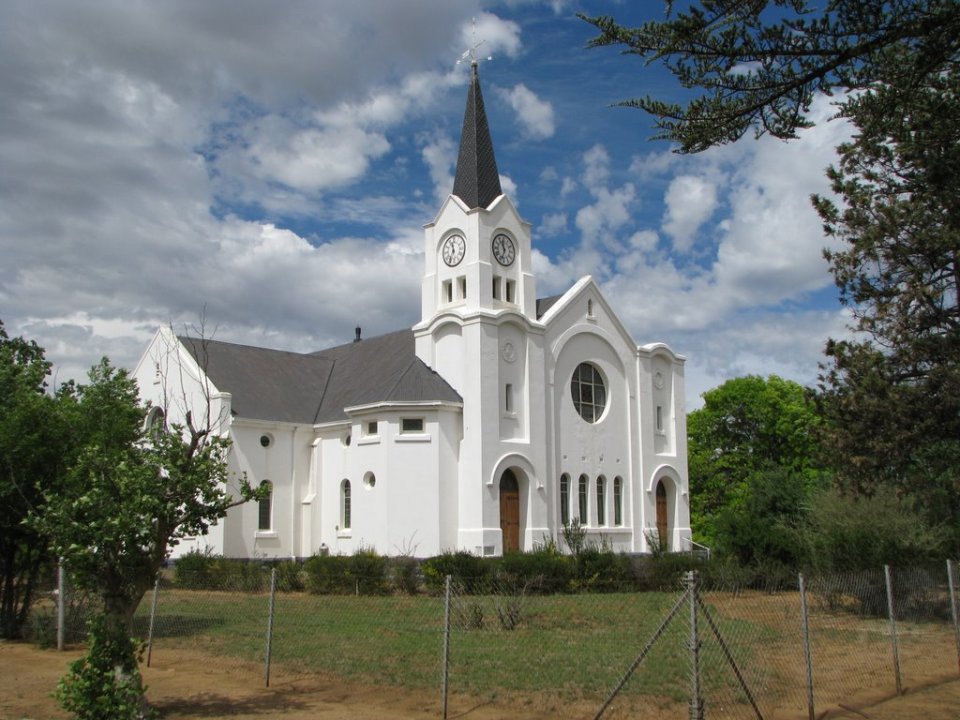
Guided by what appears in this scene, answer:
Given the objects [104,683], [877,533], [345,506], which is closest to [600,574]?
[877,533]

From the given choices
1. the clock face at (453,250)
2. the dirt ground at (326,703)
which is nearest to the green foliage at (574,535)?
the clock face at (453,250)

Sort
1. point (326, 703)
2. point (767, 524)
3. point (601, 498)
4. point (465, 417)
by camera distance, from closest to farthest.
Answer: point (326, 703)
point (767, 524)
point (465, 417)
point (601, 498)

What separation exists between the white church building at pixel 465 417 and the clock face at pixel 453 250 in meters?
0.07

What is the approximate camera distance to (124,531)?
11.1m

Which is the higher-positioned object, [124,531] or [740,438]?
[740,438]

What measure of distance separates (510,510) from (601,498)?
17.0 ft

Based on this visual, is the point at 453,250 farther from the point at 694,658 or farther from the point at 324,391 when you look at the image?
the point at 694,658

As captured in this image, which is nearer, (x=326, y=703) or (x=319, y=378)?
(x=326, y=703)

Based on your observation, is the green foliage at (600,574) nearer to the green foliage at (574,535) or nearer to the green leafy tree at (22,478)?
the green foliage at (574,535)

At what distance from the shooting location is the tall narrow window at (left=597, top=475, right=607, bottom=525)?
121 ft

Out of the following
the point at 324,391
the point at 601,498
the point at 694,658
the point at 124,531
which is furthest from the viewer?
the point at 324,391

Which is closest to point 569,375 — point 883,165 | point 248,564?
point 248,564

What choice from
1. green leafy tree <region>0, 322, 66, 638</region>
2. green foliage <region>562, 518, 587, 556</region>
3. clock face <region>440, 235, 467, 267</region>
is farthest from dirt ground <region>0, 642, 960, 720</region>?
clock face <region>440, 235, 467, 267</region>

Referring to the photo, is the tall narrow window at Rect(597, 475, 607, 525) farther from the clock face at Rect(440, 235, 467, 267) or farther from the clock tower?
the clock face at Rect(440, 235, 467, 267)
